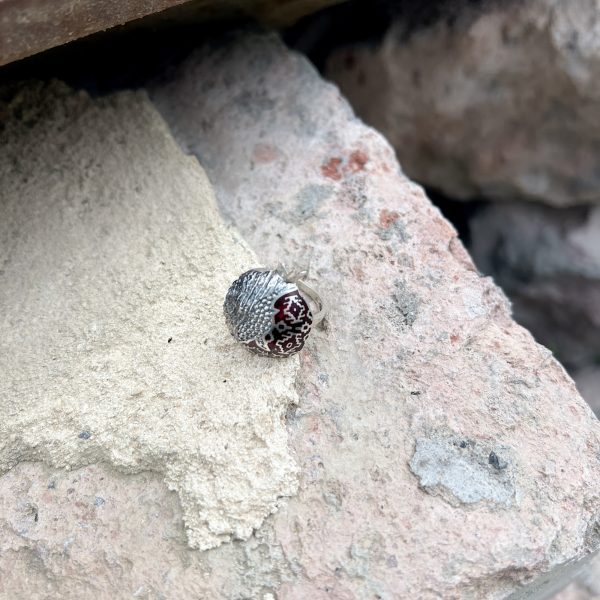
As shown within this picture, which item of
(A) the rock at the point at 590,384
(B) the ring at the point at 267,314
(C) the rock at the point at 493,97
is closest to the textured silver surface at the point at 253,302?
(B) the ring at the point at 267,314

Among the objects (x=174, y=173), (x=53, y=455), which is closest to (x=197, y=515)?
(x=53, y=455)

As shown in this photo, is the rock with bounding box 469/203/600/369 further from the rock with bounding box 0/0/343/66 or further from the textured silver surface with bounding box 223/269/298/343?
the rock with bounding box 0/0/343/66

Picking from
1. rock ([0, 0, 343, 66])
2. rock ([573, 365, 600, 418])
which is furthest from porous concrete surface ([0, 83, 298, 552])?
rock ([573, 365, 600, 418])

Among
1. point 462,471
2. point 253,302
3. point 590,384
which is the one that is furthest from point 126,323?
point 590,384

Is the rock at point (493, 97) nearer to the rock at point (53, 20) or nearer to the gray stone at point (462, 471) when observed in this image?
the rock at point (53, 20)

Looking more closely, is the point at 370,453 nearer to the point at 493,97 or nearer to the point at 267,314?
the point at 267,314
